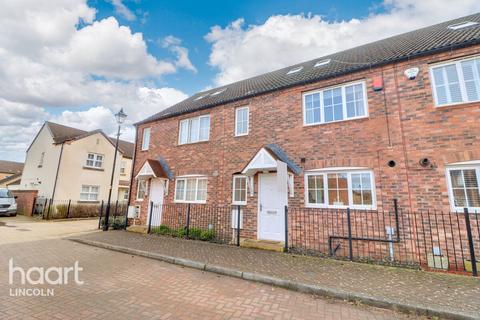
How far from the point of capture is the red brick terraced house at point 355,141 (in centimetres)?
651

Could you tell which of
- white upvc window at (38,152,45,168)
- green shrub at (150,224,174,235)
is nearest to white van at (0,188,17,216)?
white upvc window at (38,152,45,168)

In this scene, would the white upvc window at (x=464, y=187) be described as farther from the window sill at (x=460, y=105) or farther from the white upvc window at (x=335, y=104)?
the white upvc window at (x=335, y=104)

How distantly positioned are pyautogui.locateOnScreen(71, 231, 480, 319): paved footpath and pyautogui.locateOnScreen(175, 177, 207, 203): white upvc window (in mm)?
3100

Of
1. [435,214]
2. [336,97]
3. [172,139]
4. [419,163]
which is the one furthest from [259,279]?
[172,139]

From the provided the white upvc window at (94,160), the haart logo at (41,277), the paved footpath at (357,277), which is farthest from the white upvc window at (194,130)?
the white upvc window at (94,160)

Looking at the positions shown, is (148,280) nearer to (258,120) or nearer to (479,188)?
(258,120)

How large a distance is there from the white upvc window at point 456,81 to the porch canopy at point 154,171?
36.2ft

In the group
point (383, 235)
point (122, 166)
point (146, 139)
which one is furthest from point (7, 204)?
point (383, 235)

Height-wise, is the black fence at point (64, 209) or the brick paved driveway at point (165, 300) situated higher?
the black fence at point (64, 209)

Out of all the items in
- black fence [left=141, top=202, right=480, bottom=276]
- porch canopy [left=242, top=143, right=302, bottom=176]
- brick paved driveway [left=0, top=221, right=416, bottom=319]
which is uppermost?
A: porch canopy [left=242, top=143, right=302, bottom=176]

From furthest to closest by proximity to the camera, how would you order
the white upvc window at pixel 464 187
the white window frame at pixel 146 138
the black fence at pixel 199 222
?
the white window frame at pixel 146 138 → the black fence at pixel 199 222 → the white upvc window at pixel 464 187

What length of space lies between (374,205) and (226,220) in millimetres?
5438

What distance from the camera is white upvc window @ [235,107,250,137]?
10430 millimetres

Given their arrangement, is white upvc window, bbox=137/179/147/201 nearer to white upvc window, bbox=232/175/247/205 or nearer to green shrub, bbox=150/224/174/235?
green shrub, bbox=150/224/174/235
